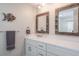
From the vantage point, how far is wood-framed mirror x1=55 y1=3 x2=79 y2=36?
4.55 ft

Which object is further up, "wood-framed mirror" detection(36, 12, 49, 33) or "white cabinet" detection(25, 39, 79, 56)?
"wood-framed mirror" detection(36, 12, 49, 33)

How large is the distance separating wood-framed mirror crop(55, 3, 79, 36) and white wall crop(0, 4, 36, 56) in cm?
29

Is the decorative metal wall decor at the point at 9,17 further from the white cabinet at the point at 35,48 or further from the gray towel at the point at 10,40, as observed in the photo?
the white cabinet at the point at 35,48

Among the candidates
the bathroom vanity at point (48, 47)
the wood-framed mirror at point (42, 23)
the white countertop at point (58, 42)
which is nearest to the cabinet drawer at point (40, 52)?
the bathroom vanity at point (48, 47)

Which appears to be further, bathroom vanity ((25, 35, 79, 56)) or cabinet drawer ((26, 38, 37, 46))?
cabinet drawer ((26, 38, 37, 46))

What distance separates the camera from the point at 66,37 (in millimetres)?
1425

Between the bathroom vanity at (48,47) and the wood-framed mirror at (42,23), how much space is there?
0.10 m

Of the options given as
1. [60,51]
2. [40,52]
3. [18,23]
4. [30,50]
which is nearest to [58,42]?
[60,51]

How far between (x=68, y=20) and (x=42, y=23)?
31cm

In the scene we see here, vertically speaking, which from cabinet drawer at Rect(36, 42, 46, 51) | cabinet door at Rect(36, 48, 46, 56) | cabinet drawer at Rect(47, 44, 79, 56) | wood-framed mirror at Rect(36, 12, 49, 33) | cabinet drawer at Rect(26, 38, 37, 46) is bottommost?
cabinet door at Rect(36, 48, 46, 56)

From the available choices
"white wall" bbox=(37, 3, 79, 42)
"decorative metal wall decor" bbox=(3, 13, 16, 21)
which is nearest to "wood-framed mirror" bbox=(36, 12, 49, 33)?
"white wall" bbox=(37, 3, 79, 42)

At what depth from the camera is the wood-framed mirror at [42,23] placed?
151cm

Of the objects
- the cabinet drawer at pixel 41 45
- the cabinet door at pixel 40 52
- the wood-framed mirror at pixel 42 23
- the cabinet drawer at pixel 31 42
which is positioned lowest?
the cabinet door at pixel 40 52

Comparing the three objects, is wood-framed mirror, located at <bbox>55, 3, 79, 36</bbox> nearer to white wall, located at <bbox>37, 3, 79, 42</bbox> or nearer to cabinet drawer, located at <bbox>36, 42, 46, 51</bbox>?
white wall, located at <bbox>37, 3, 79, 42</bbox>
